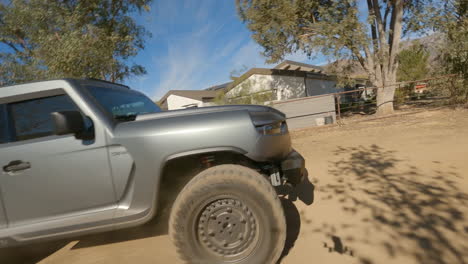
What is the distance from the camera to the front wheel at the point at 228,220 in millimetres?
1904

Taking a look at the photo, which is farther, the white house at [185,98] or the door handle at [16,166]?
the white house at [185,98]

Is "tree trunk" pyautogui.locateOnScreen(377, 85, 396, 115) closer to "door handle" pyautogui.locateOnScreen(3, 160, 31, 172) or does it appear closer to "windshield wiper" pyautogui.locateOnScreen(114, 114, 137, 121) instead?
"windshield wiper" pyautogui.locateOnScreen(114, 114, 137, 121)

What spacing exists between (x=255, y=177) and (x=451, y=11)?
14359 mm

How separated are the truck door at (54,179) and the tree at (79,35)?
7411 mm

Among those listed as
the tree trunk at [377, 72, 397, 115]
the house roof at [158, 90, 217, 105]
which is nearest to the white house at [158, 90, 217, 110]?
the house roof at [158, 90, 217, 105]

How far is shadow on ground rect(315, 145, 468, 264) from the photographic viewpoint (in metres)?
2.02

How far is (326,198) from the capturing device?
126 inches

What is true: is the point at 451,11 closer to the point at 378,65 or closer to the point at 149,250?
the point at 378,65

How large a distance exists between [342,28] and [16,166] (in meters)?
11.9

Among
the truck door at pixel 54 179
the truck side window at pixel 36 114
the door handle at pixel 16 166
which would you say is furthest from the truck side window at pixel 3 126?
the door handle at pixel 16 166

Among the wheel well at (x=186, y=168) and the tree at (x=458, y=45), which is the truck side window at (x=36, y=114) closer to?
A: the wheel well at (x=186, y=168)

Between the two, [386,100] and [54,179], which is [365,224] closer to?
[54,179]

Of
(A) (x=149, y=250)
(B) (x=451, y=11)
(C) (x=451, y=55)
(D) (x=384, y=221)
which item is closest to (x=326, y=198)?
(D) (x=384, y=221)

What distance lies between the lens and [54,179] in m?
1.94
